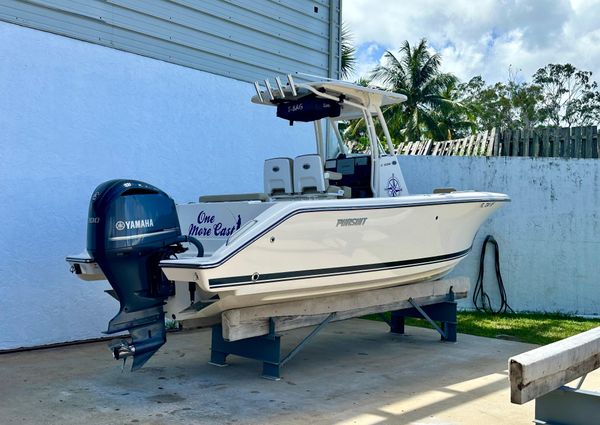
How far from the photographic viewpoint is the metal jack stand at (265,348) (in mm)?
5070

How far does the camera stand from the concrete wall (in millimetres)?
8156

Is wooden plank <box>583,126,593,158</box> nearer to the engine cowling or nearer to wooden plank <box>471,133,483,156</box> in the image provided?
wooden plank <box>471,133,483,156</box>

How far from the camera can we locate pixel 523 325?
7.40 metres

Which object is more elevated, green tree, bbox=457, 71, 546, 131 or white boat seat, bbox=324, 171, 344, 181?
green tree, bbox=457, 71, 546, 131

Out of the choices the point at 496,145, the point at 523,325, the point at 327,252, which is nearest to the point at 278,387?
the point at 327,252

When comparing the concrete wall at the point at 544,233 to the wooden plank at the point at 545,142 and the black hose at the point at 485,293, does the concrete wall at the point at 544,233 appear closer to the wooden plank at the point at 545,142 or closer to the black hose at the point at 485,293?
the black hose at the point at 485,293

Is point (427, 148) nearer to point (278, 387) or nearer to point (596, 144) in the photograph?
point (596, 144)

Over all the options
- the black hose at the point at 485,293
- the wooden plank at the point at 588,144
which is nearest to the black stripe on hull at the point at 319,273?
the black hose at the point at 485,293

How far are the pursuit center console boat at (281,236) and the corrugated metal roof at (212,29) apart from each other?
6.27ft

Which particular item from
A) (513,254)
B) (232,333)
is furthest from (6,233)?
(513,254)

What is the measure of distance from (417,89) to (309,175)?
80.8 ft

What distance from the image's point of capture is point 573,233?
819cm

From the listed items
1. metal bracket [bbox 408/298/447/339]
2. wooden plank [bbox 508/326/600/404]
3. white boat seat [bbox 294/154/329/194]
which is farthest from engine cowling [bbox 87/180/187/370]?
wooden plank [bbox 508/326/600/404]

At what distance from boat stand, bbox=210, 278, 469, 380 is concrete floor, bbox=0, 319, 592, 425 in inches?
7.4
